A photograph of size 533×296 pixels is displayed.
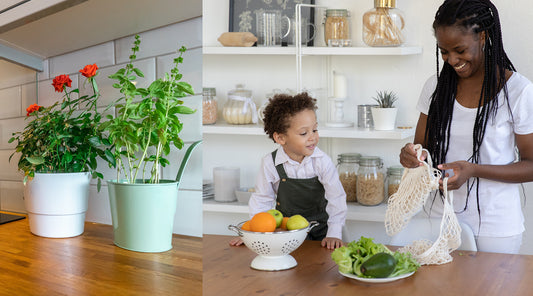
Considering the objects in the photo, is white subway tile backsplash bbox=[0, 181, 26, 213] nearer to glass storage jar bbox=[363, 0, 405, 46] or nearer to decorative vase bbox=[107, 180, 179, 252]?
decorative vase bbox=[107, 180, 179, 252]

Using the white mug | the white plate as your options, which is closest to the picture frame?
the white mug

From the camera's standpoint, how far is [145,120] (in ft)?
0.84

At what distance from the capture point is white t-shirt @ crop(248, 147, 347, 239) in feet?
3.40

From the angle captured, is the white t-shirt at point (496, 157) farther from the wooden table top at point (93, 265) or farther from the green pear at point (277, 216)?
the wooden table top at point (93, 265)

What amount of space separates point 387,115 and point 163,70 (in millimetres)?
1092

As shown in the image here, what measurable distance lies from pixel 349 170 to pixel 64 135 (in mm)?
1153

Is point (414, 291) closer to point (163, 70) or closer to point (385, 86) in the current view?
point (163, 70)

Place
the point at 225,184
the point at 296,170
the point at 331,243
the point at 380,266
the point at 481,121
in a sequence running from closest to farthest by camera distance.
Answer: the point at 380,266
the point at 331,243
the point at 481,121
the point at 296,170
the point at 225,184

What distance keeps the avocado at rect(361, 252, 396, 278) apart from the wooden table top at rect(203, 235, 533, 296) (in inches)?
0.7

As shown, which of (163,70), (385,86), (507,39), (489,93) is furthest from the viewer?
(385,86)

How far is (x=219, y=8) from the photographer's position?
56.0 inches

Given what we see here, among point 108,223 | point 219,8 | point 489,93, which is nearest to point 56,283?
point 108,223

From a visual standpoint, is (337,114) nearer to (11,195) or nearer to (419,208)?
(419,208)

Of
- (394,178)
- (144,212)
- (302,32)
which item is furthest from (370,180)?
(144,212)
